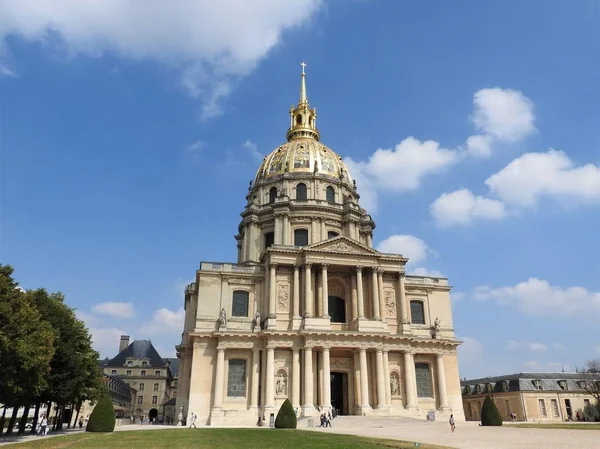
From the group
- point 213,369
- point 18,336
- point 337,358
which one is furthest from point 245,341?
point 18,336

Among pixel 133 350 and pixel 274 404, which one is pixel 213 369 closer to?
pixel 274 404

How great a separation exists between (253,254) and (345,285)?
11435 mm

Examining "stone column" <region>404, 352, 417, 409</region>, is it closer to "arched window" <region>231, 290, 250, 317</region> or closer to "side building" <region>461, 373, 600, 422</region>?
"arched window" <region>231, 290, 250, 317</region>

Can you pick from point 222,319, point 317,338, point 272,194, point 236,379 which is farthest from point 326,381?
point 272,194

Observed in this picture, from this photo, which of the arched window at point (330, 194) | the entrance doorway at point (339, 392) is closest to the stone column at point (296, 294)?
the entrance doorway at point (339, 392)

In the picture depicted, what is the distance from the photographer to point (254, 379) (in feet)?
124

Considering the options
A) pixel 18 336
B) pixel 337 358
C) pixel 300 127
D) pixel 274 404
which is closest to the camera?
pixel 18 336

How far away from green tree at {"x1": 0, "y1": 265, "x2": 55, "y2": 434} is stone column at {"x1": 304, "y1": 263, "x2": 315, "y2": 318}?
802 inches

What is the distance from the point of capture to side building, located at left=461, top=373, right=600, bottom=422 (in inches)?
2051

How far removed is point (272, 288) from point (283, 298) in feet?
4.56

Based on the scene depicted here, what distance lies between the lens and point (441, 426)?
30359mm

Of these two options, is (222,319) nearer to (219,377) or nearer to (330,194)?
(219,377)

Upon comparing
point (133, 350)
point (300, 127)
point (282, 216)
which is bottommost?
point (133, 350)

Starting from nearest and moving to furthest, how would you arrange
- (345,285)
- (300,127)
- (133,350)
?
(345,285), (300,127), (133,350)
